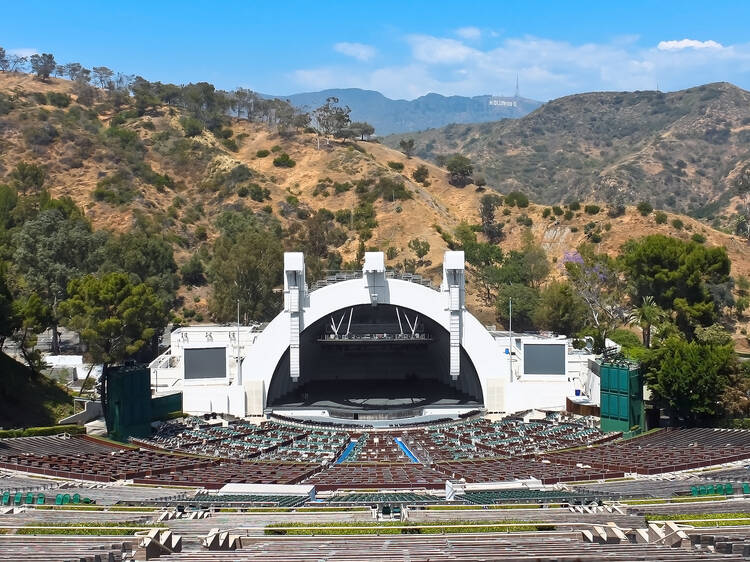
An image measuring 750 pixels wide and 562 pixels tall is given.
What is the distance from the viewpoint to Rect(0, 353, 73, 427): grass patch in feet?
153

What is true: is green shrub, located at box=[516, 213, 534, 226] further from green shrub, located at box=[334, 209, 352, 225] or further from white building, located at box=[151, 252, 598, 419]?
white building, located at box=[151, 252, 598, 419]

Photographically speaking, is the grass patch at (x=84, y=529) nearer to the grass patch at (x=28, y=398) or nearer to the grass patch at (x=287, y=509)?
the grass patch at (x=287, y=509)

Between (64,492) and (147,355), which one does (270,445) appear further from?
(147,355)

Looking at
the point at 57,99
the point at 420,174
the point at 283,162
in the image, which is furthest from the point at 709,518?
the point at 57,99

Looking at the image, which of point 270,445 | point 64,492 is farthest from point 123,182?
point 64,492

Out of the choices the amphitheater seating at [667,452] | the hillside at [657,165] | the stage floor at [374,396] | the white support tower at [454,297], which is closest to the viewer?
the amphitheater seating at [667,452]

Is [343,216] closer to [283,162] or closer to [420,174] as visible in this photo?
[420,174]

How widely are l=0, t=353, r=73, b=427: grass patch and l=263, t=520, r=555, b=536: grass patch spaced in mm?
32544

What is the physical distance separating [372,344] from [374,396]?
3798 mm

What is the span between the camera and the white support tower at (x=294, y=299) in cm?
5134

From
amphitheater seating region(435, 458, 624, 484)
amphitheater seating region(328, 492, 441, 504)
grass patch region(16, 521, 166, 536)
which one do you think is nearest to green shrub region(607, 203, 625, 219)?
amphitheater seating region(435, 458, 624, 484)

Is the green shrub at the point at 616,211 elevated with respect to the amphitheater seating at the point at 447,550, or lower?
elevated

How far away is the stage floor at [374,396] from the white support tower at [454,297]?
361 cm

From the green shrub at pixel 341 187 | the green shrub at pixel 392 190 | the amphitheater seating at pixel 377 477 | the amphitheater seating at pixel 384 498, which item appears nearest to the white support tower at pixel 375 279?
the amphitheater seating at pixel 377 477
